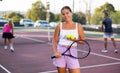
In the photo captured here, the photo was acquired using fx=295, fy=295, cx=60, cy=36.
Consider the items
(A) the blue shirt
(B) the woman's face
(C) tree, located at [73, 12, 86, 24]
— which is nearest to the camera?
(B) the woman's face

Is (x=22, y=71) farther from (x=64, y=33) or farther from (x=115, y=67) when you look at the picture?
(x=64, y=33)

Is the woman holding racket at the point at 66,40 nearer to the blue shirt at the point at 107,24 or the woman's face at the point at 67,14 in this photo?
the woman's face at the point at 67,14

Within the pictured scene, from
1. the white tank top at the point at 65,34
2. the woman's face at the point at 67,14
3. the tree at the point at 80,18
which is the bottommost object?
the tree at the point at 80,18

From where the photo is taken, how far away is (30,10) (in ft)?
171

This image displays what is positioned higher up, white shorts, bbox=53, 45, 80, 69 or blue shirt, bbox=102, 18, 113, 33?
blue shirt, bbox=102, 18, 113, 33

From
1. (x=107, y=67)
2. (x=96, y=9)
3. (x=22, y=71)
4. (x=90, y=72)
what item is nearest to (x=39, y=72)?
(x=22, y=71)

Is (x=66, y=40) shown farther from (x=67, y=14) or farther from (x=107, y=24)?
(x=107, y=24)

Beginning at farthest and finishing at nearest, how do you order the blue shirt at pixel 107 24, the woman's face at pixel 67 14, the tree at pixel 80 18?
the tree at pixel 80 18 → the blue shirt at pixel 107 24 → the woman's face at pixel 67 14

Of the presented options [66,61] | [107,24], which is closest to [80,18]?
[107,24]

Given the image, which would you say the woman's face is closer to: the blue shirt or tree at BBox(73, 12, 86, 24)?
the blue shirt

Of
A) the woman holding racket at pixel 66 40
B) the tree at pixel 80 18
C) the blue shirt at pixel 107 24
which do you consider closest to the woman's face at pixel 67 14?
the woman holding racket at pixel 66 40

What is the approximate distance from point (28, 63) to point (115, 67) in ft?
10.2

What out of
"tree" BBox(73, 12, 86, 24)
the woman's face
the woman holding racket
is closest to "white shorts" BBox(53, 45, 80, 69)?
the woman holding racket

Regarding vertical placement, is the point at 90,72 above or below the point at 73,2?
below
